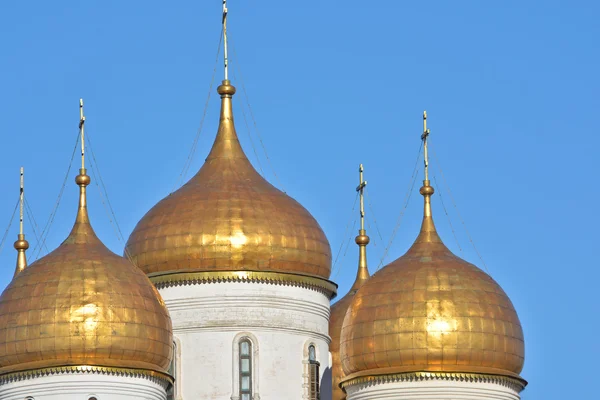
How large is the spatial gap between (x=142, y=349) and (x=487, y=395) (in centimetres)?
630

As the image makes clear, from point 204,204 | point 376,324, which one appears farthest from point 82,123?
point 376,324

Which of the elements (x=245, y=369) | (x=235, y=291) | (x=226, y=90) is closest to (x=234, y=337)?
(x=245, y=369)

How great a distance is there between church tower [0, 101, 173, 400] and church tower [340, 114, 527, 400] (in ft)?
12.2

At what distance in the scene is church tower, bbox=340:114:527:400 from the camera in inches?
2015

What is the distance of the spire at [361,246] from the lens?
191ft

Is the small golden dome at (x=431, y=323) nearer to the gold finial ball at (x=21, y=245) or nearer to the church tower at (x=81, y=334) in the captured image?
the church tower at (x=81, y=334)

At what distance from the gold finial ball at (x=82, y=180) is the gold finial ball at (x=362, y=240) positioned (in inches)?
312

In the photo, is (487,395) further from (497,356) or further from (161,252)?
(161,252)

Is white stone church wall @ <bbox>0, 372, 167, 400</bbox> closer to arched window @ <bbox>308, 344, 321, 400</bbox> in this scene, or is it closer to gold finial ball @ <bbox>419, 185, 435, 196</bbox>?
arched window @ <bbox>308, 344, 321, 400</bbox>

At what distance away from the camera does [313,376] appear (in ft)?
177

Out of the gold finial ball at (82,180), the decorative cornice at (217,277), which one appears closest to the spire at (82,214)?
→ the gold finial ball at (82,180)

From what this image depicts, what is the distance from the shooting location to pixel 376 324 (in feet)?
170

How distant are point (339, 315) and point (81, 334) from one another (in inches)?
322

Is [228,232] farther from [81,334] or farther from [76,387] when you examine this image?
[76,387]
